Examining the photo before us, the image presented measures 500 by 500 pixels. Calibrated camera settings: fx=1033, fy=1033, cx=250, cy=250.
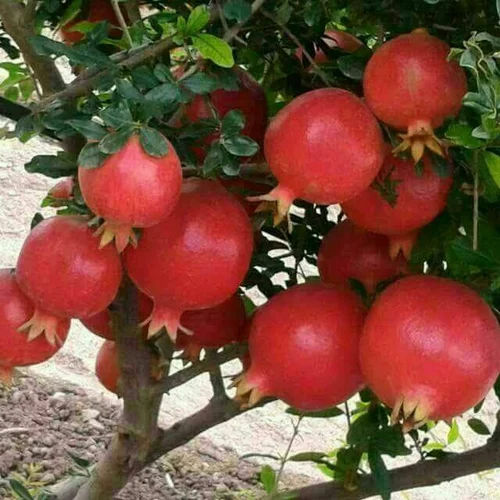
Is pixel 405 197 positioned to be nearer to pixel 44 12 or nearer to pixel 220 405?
pixel 44 12

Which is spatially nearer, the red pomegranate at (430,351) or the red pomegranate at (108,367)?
the red pomegranate at (430,351)

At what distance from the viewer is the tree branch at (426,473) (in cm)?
113

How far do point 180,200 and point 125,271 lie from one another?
109 mm

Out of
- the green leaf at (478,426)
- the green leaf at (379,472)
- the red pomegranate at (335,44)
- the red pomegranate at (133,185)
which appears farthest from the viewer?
the green leaf at (478,426)

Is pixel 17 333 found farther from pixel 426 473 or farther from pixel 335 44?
pixel 426 473

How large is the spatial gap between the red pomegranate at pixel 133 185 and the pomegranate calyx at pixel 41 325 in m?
0.16

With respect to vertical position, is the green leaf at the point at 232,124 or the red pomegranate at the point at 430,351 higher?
the green leaf at the point at 232,124

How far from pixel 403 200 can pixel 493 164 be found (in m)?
0.08

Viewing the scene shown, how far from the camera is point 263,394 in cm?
80

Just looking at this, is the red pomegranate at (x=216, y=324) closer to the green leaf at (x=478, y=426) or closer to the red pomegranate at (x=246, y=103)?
the red pomegranate at (x=246, y=103)

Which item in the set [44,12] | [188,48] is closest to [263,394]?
[188,48]

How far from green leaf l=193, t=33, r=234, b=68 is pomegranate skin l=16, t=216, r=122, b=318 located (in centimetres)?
15

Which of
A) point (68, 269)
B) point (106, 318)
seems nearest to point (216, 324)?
point (106, 318)

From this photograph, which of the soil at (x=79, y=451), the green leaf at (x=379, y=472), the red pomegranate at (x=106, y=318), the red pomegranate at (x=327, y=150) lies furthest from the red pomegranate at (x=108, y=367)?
the soil at (x=79, y=451)
